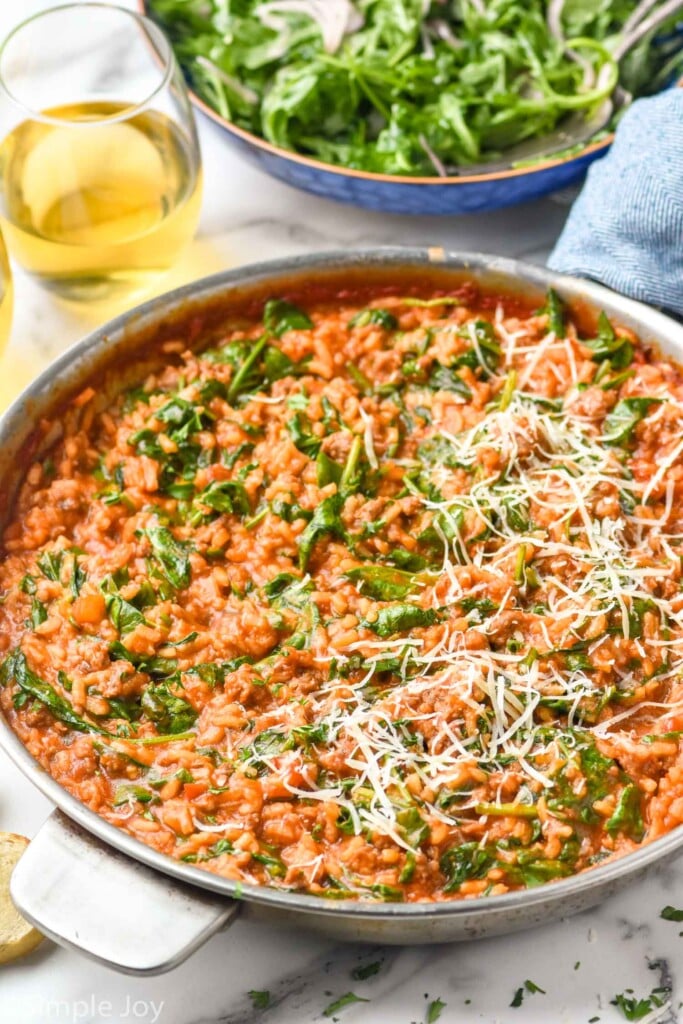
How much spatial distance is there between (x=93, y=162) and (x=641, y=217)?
1744 mm

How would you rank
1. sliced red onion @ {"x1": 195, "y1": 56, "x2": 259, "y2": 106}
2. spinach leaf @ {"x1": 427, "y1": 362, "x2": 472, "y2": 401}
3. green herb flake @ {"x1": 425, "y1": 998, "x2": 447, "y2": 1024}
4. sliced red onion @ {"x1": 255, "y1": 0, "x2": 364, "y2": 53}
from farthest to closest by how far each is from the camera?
sliced red onion @ {"x1": 255, "y1": 0, "x2": 364, "y2": 53}
sliced red onion @ {"x1": 195, "y1": 56, "x2": 259, "y2": 106}
spinach leaf @ {"x1": 427, "y1": 362, "x2": 472, "y2": 401}
green herb flake @ {"x1": 425, "y1": 998, "x2": 447, "y2": 1024}

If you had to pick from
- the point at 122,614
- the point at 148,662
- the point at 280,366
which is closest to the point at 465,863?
the point at 148,662

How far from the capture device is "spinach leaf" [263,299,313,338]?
396cm

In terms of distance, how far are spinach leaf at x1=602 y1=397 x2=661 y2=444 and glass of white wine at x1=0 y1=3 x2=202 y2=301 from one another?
1544 mm

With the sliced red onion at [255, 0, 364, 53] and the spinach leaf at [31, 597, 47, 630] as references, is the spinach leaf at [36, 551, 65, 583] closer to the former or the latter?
Answer: the spinach leaf at [31, 597, 47, 630]

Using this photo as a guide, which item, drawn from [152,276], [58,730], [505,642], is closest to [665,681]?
[505,642]

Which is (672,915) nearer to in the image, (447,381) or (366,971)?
(366,971)

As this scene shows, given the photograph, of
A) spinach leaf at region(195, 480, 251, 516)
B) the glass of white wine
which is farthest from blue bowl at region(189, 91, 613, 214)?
spinach leaf at region(195, 480, 251, 516)

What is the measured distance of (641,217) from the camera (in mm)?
3891

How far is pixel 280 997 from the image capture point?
3129 millimetres

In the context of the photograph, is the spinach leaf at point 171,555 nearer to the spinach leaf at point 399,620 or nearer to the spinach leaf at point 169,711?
the spinach leaf at point 169,711

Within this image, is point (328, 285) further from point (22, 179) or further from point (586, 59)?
point (586, 59)

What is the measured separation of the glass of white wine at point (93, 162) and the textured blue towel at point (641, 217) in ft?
4.28

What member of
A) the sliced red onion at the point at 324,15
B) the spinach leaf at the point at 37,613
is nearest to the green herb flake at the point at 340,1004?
the spinach leaf at the point at 37,613
